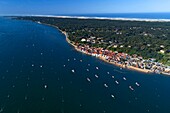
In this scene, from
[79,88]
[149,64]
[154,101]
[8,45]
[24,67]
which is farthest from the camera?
[8,45]

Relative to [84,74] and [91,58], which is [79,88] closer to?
[84,74]

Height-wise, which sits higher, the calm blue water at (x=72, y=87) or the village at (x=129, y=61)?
the calm blue water at (x=72, y=87)

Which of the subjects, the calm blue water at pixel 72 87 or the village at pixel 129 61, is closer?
the calm blue water at pixel 72 87

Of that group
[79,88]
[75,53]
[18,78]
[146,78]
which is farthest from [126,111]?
[75,53]

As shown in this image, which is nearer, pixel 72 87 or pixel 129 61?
pixel 72 87

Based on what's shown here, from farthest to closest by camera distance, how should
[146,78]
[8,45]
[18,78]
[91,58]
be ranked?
[8,45], [91,58], [146,78], [18,78]

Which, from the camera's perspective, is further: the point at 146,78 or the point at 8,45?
the point at 8,45

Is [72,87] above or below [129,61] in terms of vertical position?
above

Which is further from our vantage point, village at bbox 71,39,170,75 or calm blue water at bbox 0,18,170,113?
village at bbox 71,39,170,75
